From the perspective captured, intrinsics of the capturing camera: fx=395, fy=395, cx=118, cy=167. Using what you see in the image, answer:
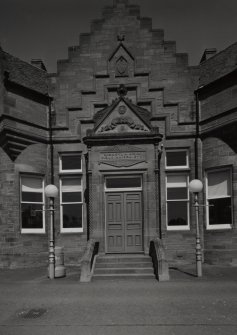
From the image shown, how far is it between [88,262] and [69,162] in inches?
215

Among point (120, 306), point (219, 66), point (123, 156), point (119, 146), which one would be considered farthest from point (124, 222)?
point (219, 66)

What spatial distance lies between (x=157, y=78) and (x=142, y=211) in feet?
18.5

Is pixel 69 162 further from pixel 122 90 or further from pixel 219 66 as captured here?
pixel 219 66

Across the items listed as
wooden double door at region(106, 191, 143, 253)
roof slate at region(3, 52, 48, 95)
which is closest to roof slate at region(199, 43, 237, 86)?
wooden double door at region(106, 191, 143, 253)

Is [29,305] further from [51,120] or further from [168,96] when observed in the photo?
[168,96]

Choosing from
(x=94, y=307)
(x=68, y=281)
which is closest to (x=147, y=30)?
(x=68, y=281)

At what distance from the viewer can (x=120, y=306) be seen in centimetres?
863

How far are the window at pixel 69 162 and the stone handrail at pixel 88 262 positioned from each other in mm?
3803

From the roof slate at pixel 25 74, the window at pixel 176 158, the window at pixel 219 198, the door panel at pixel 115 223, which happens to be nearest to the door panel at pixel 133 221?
the door panel at pixel 115 223

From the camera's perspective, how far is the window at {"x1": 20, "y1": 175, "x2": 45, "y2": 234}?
15.6 meters

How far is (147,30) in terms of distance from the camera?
54.4 ft

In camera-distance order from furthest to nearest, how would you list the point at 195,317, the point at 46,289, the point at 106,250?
the point at 106,250 → the point at 46,289 → the point at 195,317

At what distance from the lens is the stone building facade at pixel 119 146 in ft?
48.7

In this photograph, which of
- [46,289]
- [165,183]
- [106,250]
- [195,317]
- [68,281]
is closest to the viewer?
[195,317]
